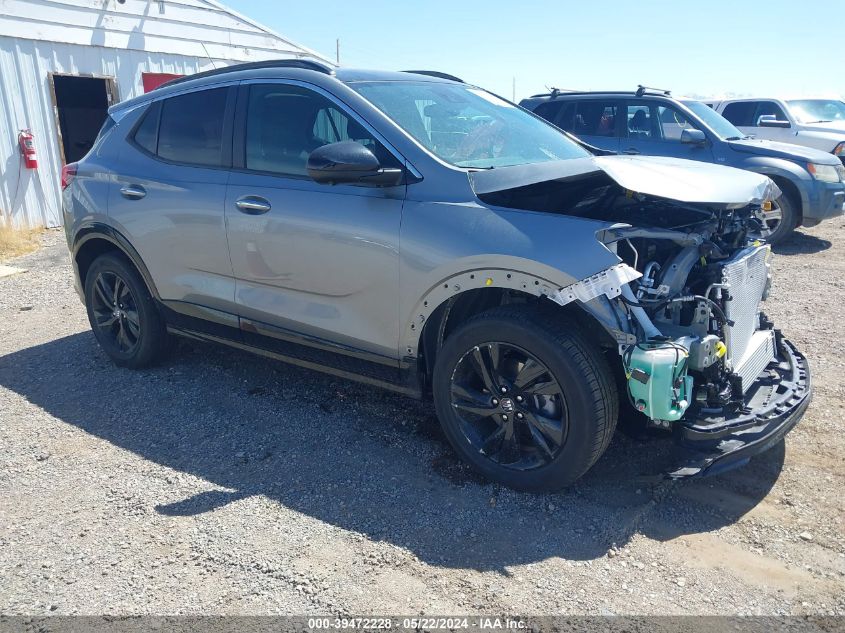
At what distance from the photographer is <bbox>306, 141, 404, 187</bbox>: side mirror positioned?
3.28 m

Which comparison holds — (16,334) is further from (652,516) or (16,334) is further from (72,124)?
(72,124)

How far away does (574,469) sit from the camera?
10.2 feet

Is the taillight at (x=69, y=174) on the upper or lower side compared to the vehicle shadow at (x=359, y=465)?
upper

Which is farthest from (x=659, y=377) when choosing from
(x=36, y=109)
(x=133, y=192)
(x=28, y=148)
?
(x=36, y=109)

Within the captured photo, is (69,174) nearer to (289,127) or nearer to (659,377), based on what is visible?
(289,127)

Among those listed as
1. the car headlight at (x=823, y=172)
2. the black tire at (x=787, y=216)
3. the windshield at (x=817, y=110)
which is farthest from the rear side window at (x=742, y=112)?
the black tire at (x=787, y=216)

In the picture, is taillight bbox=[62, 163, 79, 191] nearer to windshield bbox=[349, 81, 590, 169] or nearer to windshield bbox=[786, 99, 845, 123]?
windshield bbox=[349, 81, 590, 169]

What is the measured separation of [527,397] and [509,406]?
99 millimetres

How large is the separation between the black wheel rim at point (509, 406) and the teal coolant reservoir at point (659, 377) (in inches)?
13.3

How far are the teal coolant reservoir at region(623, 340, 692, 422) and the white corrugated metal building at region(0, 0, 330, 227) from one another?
1029 cm

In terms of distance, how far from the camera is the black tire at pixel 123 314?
15.8 ft

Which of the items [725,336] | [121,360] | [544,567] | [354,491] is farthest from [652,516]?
[121,360]

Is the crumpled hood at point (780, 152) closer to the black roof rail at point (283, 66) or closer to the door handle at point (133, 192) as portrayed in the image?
the black roof rail at point (283, 66)

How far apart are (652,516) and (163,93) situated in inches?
156
